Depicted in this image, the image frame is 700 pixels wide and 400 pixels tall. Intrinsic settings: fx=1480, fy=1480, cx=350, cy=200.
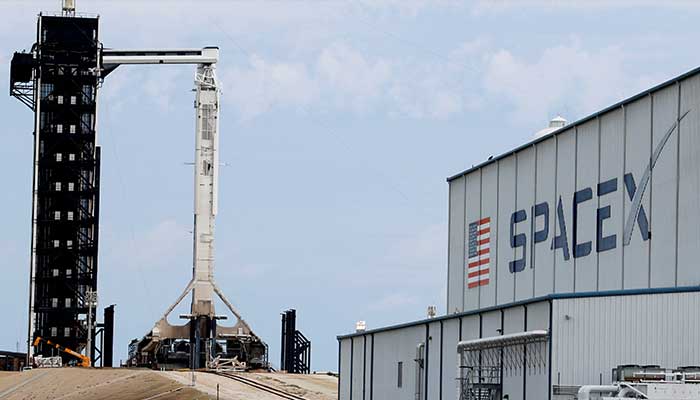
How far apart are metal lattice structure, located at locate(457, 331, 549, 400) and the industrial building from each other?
6 cm

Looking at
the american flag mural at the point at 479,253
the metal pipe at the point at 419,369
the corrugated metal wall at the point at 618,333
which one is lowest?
the metal pipe at the point at 419,369

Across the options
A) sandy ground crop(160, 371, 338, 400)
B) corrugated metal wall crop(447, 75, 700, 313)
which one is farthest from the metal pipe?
sandy ground crop(160, 371, 338, 400)

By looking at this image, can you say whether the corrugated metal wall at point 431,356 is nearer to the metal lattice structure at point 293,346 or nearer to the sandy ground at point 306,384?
the sandy ground at point 306,384

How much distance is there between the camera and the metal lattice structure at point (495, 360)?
37688 millimetres

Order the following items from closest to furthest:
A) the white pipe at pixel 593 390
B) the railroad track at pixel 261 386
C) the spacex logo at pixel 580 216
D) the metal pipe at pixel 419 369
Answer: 1. the white pipe at pixel 593 390
2. the spacex logo at pixel 580 216
3. the metal pipe at pixel 419 369
4. the railroad track at pixel 261 386

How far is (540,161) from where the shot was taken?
5250 cm

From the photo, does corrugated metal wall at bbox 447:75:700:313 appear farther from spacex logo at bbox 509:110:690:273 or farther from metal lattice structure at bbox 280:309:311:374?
metal lattice structure at bbox 280:309:311:374

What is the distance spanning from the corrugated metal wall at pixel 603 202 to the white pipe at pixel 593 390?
871cm

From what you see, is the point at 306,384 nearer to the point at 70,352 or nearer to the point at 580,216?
the point at 70,352

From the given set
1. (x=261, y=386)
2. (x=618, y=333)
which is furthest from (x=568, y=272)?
(x=261, y=386)

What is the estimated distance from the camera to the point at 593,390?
109 feet

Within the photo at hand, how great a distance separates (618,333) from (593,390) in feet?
10.7

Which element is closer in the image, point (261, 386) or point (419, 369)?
point (419, 369)

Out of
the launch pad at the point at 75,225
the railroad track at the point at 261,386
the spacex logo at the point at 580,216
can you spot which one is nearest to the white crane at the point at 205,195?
the launch pad at the point at 75,225
